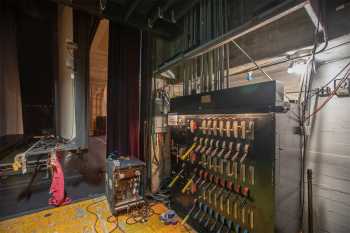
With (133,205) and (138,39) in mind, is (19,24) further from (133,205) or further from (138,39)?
(133,205)

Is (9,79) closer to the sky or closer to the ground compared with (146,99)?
closer to the sky

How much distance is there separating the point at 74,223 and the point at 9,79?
315 centimetres

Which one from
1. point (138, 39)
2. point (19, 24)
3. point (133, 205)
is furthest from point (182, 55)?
point (19, 24)

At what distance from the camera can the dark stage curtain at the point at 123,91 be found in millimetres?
2682

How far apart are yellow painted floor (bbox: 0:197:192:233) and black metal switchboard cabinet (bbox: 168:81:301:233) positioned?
1.45 feet

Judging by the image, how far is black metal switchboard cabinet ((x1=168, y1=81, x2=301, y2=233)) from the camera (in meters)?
1.18

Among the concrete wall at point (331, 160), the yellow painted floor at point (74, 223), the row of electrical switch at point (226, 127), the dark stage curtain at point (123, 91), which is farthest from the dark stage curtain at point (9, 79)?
the concrete wall at point (331, 160)

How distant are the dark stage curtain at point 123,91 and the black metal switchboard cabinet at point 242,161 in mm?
1235

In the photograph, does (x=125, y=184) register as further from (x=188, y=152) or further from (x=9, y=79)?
(x=9, y=79)

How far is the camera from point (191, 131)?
1.87 meters

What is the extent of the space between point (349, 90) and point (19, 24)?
5.20 meters

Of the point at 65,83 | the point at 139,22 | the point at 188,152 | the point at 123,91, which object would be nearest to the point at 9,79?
the point at 65,83

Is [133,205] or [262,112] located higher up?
[262,112]

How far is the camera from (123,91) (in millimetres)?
2750
